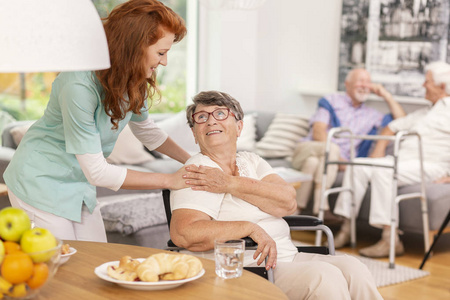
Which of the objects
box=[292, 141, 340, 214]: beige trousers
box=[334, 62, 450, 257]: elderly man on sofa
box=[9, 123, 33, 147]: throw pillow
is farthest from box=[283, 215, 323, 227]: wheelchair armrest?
box=[9, 123, 33, 147]: throw pillow

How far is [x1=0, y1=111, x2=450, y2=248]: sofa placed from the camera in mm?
3488

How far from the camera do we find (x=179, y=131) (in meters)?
5.35

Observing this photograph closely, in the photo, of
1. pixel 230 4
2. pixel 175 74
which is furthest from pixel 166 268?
pixel 175 74

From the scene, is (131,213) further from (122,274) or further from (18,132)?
(122,274)

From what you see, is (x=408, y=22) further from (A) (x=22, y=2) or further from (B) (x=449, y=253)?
(A) (x=22, y=2)

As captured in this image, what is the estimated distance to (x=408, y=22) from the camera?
17.4 ft

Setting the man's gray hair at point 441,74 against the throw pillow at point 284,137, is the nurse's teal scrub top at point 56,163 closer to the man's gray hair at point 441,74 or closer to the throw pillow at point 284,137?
the man's gray hair at point 441,74

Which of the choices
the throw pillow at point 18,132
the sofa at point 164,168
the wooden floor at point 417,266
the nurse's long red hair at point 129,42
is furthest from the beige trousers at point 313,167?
the nurse's long red hair at point 129,42

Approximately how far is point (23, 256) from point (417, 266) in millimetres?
3309

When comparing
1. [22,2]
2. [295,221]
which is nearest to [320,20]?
[295,221]

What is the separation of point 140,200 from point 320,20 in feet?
9.51

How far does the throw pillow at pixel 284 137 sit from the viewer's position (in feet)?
18.0

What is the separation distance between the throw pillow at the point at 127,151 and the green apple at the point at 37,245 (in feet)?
11.2

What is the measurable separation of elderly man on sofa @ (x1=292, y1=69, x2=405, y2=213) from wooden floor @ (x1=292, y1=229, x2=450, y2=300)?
1.74 feet
